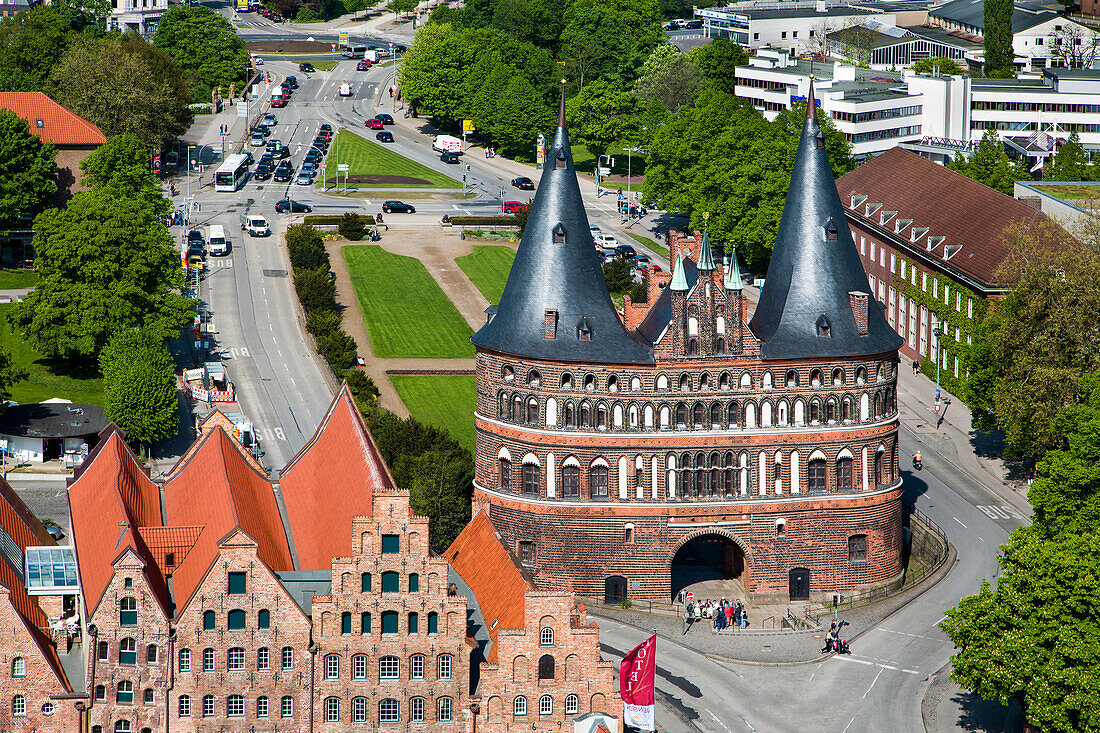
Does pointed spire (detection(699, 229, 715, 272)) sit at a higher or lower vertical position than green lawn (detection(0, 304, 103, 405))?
higher

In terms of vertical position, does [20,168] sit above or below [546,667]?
above

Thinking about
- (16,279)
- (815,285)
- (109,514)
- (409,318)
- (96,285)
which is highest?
(815,285)

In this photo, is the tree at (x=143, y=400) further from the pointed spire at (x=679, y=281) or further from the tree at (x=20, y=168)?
the tree at (x=20, y=168)

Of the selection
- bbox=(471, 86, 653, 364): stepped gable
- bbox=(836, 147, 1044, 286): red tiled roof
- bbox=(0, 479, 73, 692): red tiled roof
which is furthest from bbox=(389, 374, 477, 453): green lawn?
bbox=(0, 479, 73, 692): red tiled roof

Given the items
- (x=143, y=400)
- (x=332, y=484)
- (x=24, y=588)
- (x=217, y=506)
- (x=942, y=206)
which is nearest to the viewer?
(x=24, y=588)

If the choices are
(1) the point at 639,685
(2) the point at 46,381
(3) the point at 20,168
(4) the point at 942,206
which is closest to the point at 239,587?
(1) the point at 639,685

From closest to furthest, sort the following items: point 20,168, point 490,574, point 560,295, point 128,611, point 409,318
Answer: point 128,611 → point 490,574 → point 560,295 → point 409,318 → point 20,168

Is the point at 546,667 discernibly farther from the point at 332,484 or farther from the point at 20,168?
the point at 20,168

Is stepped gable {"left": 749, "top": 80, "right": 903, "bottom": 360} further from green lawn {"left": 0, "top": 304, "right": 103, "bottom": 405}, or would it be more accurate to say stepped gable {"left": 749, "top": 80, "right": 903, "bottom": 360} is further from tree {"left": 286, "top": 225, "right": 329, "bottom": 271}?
tree {"left": 286, "top": 225, "right": 329, "bottom": 271}
